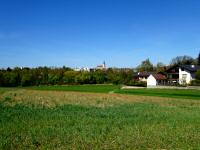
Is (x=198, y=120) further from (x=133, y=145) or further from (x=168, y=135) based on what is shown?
(x=133, y=145)

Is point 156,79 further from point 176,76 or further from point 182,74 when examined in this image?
point 182,74

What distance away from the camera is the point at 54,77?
10662 cm

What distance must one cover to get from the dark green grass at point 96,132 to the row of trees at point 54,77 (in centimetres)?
7873

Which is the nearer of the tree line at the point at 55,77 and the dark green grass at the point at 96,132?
the dark green grass at the point at 96,132

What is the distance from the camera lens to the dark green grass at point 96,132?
12685mm

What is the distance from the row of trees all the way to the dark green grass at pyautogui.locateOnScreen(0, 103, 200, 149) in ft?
258

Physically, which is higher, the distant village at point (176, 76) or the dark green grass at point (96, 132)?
the distant village at point (176, 76)

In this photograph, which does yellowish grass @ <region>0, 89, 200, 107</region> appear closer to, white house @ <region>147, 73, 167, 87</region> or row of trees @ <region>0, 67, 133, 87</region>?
row of trees @ <region>0, 67, 133, 87</region>

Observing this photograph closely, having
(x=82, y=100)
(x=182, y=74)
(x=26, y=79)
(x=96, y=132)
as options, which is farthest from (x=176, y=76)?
(x=96, y=132)

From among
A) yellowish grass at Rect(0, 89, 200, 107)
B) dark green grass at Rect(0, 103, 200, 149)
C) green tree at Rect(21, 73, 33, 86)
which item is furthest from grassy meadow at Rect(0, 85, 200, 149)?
green tree at Rect(21, 73, 33, 86)

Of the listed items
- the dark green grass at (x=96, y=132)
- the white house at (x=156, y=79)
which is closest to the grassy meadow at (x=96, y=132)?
the dark green grass at (x=96, y=132)

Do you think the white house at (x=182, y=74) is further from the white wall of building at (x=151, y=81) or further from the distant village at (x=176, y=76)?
the white wall of building at (x=151, y=81)

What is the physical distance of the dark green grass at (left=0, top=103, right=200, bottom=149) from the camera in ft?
41.6

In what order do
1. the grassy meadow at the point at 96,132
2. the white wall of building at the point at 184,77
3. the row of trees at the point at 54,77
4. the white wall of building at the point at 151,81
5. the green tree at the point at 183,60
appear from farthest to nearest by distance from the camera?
the green tree at the point at 183,60, the white wall of building at the point at 151,81, the row of trees at the point at 54,77, the white wall of building at the point at 184,77, the grassy meadow at the point at 96,132
